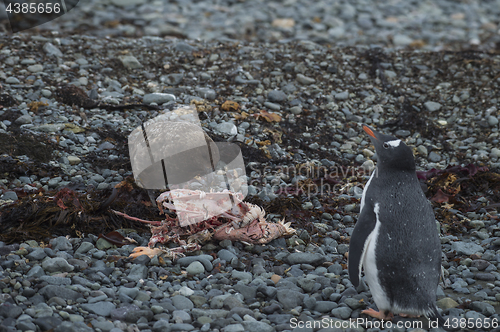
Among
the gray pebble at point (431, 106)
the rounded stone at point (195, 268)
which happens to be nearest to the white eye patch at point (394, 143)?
the rounded stone at point (195, 268)

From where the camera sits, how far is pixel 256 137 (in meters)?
5.25

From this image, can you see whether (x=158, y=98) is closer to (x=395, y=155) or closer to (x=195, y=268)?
(x=195, y=268)

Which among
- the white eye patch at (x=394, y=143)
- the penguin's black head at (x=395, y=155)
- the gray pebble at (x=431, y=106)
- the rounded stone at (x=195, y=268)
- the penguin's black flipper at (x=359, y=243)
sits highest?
the white eye patch at (x=394, y=143)

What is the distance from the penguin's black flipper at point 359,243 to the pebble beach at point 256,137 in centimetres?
24

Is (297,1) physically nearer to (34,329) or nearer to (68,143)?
(68,143)

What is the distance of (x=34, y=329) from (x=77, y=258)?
33.0 inches

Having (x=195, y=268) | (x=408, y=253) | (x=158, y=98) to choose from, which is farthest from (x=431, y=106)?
(x=195, y=268)

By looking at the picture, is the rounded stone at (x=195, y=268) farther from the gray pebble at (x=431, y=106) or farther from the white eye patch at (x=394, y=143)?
the gray pebble at (x=431, y=106)

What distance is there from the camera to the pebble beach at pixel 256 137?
9.08 ft

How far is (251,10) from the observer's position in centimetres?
910

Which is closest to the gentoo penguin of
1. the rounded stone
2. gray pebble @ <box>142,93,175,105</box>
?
the rounded stone

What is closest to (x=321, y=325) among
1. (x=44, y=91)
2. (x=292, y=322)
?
(x=292, y=322)

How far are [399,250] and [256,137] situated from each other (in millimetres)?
2802

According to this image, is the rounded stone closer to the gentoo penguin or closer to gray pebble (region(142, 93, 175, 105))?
the gentoo penguin
